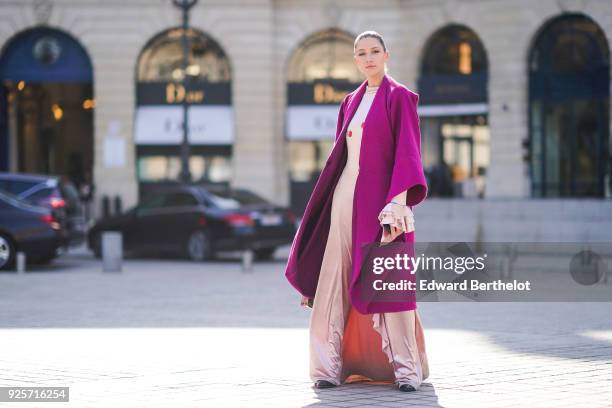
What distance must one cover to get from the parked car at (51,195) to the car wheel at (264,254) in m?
3.40

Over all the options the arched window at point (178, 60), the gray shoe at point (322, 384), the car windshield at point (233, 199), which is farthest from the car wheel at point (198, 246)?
the gray shoe at point (322, 384)

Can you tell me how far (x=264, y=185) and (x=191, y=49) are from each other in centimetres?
448

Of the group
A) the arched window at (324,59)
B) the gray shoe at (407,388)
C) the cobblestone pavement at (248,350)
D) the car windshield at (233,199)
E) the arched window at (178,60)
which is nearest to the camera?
the cobblestone pavement at (248,350)

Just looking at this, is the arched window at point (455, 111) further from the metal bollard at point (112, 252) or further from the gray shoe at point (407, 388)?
the gray shoe at point (407, 388)

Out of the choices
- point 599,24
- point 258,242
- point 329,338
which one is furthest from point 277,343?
point 599,24

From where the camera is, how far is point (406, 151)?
7.22 meters

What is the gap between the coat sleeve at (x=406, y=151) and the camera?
7172 mm

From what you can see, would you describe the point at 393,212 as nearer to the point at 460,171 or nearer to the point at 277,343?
the point at 277,343

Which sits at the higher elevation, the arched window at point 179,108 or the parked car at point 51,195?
the arched window at point 179,108

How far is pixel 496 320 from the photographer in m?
11.7

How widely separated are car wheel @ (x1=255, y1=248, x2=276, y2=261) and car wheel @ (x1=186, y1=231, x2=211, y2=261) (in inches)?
47.9

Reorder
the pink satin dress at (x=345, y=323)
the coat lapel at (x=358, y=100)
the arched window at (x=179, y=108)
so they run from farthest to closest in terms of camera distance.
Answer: the arched window at (x=179, y=108)
the coat lapel at (x=358, y=100)
the pink satin dress at (x=345, y=323)

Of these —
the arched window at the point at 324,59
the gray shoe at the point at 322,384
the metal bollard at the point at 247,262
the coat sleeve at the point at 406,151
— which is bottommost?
the metal bollard at the point at 247,262

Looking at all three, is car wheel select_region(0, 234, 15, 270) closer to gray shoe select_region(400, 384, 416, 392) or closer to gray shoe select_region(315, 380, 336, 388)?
gray shoe select_region(315, 380, 336, 388)
